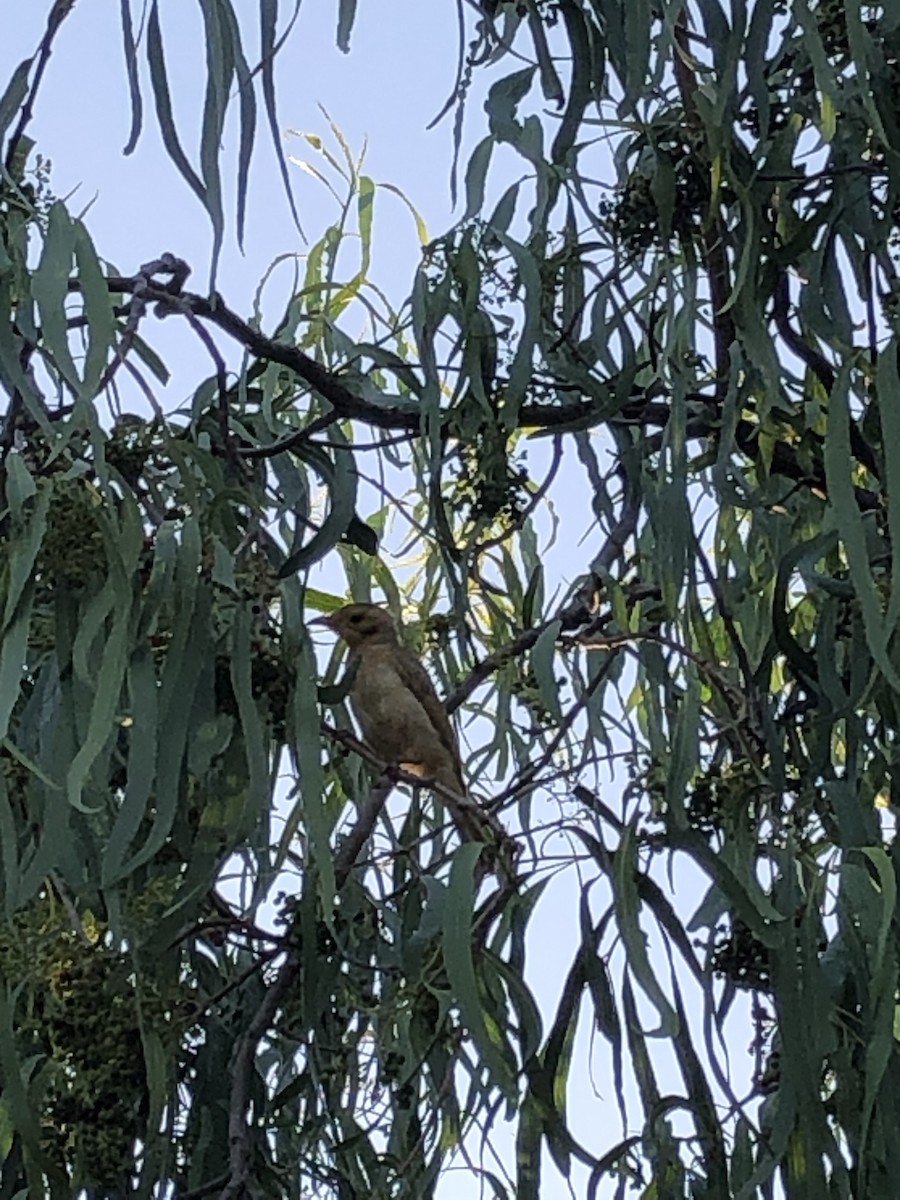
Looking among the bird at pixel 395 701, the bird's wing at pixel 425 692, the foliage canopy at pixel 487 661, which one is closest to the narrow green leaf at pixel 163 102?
the foliage canopy at pixel 487 661

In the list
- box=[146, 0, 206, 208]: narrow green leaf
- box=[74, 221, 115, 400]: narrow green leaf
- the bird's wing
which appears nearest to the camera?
box=[74, 221, 115, 400]: narrow green leaf

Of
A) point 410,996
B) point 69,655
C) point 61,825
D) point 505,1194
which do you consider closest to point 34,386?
point 69,655

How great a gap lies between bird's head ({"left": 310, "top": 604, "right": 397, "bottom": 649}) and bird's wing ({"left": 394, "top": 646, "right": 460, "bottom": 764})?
0.11 feet

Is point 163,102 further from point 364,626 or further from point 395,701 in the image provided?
point 395,701

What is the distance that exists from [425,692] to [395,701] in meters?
0.18

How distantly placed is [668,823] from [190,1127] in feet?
1.70

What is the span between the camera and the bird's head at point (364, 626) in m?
2.65

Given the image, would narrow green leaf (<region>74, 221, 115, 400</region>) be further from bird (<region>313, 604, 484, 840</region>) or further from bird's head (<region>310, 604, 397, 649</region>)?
bird's head (<region>310, 604, 397, 649</region>)

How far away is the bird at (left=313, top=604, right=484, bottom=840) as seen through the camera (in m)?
2.64

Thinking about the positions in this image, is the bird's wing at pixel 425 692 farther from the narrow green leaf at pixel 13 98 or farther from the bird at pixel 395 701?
the narrow green leaf at pixel 13 98

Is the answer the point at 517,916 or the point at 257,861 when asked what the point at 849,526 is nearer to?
the point at 517,916

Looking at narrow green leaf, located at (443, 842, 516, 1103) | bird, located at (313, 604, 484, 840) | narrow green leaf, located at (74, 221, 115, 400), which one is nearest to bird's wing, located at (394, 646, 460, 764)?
bird, located at (313, 604, 484, 840)

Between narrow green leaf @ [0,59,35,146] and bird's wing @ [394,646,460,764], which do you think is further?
bird's wing @ [394,646,460,764]

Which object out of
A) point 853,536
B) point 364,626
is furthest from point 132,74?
point 364,626
